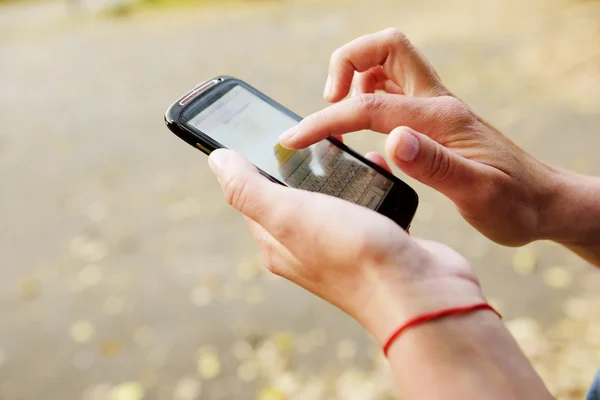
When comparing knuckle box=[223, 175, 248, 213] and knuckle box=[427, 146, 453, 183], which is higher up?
knuckle box=[427, 146, 453, 183]

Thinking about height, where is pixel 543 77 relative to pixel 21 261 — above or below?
above

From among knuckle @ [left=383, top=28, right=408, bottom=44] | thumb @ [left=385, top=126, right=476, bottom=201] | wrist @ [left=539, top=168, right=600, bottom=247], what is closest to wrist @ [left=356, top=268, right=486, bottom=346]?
thumb @ [left=385, top=126, right=476, bottom=201]

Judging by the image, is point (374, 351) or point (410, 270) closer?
point (410, 270)

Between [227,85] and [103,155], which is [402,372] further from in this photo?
[103,155]

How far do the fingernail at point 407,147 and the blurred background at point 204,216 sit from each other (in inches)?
46.4

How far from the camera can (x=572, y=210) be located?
1087 millimetres

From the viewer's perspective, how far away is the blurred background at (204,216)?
73.7 inches

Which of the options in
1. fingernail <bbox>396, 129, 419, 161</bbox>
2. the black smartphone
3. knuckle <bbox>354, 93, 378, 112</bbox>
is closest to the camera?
fingernail <bbox>396, 129, 419, 161</bbox>

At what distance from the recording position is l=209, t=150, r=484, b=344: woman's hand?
72 centimetres

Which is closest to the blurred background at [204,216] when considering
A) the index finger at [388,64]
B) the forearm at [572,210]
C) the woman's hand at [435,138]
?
the forearm at [572,210]

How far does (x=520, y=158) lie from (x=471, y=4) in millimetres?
3998

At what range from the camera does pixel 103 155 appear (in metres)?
3.12

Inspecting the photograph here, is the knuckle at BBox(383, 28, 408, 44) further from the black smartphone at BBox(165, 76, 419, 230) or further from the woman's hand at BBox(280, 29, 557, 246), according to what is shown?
the black smartphone at BBox(165, 76, 419, 230)

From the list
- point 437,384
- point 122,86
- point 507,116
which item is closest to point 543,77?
point 507,116
